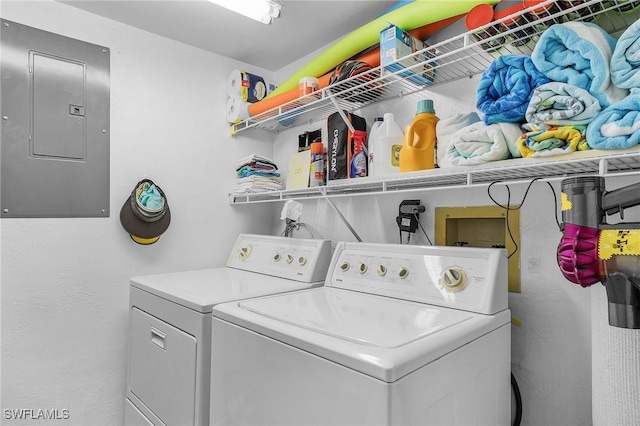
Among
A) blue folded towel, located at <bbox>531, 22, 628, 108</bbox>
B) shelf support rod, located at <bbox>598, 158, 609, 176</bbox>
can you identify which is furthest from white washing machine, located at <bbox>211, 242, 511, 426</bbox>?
blue folded towel, located at <bbox>531, 22, 628, 108</bbox>

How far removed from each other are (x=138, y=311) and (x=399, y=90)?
169cm

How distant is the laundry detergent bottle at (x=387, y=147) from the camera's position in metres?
1.64

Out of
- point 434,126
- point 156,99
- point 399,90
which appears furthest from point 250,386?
point 156,99

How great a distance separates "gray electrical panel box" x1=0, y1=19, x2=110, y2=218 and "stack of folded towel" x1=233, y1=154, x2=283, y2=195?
2.54ft

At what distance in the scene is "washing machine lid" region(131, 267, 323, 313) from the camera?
4.64ft

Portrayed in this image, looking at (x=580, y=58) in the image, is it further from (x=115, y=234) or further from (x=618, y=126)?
(x=115, y=234)

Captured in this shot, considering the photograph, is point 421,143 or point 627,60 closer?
point 627,60

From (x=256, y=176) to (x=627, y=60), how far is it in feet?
6.04

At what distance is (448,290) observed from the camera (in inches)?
50.6

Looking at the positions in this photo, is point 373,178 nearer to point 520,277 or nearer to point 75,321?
point 520,277

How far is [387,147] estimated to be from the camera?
1655 millimetres

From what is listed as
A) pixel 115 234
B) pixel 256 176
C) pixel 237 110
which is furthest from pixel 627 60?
pixel 115 234

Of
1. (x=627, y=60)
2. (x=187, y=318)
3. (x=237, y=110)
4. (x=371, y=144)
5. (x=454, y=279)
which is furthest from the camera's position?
(x=237, y=110)

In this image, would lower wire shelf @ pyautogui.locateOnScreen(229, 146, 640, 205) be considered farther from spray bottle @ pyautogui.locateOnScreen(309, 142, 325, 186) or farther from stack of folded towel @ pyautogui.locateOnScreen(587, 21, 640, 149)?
spray bottle @ pyautogui.locateOnScreen(309, 142, 325, 186)
